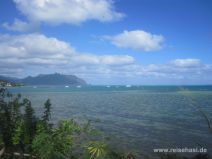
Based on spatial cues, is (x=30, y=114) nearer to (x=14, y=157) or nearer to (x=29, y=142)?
(x=29, y=142)

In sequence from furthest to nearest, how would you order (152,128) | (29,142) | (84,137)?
(152,128), (84,137), (29,142)

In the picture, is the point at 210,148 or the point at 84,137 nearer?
the point at 210,148

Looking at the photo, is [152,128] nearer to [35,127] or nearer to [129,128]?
[129,128]

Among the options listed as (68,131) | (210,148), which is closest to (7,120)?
(68,131)

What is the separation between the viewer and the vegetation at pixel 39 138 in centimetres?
1113

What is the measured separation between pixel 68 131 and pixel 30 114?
2.96 meters

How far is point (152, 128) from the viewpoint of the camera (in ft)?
107

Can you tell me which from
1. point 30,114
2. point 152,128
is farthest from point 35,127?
point 152,128

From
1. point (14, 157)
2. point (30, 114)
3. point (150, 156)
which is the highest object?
point (30, 114)

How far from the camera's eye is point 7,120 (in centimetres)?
1564

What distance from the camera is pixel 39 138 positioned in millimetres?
11586

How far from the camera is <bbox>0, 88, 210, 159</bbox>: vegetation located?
1113cm

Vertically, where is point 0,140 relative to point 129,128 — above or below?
above

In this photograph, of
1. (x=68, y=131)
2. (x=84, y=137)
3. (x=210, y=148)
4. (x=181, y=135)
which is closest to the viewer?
(x=68, y=131)
